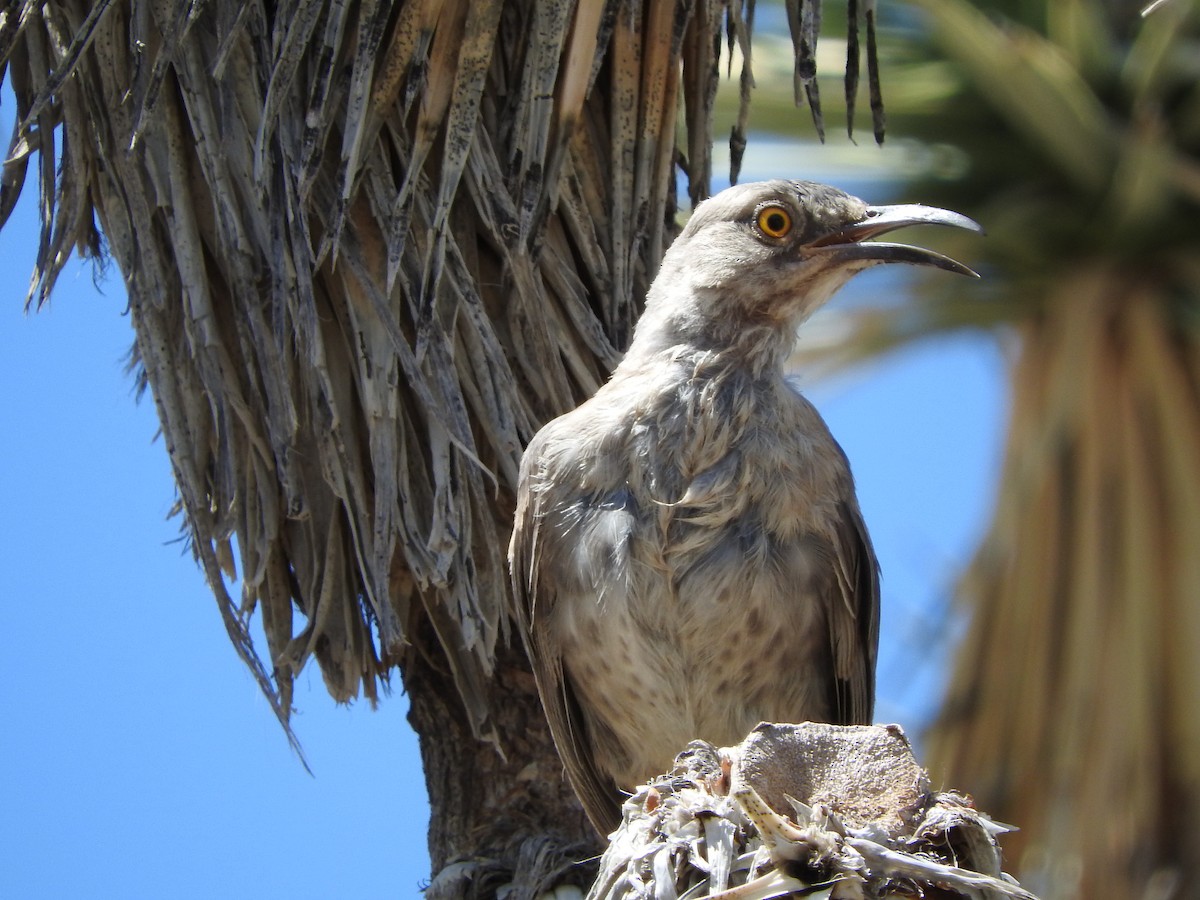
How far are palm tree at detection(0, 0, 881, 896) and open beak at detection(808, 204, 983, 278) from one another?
16.2 inches

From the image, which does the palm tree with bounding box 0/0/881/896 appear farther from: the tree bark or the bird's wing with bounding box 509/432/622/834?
the bird's wing with bounding box 509/432/622/834

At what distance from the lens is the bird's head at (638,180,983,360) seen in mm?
4055

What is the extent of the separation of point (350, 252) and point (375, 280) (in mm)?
112

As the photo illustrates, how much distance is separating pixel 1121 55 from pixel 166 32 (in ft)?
18.2

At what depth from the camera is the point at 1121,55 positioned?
25.7ft

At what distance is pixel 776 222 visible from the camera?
411cm

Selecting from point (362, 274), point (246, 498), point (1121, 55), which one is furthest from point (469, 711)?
point (1121, 55)

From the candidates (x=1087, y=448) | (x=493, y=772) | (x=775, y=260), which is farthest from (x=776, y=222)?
(x=1087, y=448)

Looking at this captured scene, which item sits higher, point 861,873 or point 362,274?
point 362,274

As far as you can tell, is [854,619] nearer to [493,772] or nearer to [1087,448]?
[493,772]

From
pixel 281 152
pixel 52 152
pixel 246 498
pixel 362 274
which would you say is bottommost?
pixel 246 498

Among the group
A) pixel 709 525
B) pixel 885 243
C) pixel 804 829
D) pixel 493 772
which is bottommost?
pixel 804 829

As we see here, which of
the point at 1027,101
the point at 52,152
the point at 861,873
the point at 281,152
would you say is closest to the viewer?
the point at 861,873

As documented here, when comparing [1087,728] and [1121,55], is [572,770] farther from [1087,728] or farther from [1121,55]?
[1121,55]
